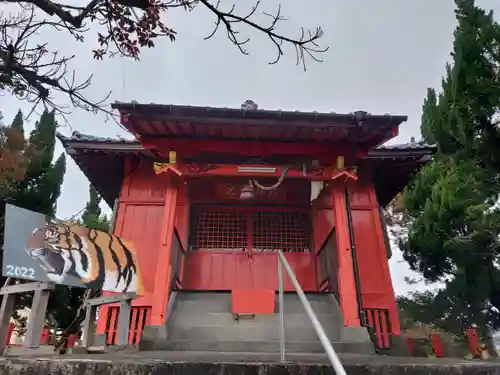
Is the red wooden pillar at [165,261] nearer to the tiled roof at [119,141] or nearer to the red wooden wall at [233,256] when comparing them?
the red wooden wall at [233,256]

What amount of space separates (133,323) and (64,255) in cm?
264

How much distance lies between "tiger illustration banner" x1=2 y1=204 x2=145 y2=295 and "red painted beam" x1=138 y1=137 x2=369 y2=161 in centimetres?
184

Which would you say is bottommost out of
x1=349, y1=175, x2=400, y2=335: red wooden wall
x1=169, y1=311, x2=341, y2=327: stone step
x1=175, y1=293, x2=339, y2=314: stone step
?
x1=169, y1=311, x2=341, y2=327: stone step

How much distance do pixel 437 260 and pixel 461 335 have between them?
185cm

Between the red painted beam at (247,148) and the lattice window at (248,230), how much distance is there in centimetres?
185

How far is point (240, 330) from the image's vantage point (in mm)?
5383

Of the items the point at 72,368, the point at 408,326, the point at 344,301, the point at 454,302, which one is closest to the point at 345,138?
the point at 344,301

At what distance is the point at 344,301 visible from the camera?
5.34 m

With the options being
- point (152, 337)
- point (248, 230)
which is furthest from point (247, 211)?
point (152, 337)

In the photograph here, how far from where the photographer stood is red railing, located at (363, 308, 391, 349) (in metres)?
5.89

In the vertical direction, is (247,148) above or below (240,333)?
above

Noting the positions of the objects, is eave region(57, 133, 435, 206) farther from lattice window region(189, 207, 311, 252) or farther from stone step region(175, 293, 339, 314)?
stone step region(175, 293, 339, 314)

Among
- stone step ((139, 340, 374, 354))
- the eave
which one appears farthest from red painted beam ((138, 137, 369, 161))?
stone step ((139, 340, 374, 354))

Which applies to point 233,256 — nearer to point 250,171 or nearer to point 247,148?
point 250,171
